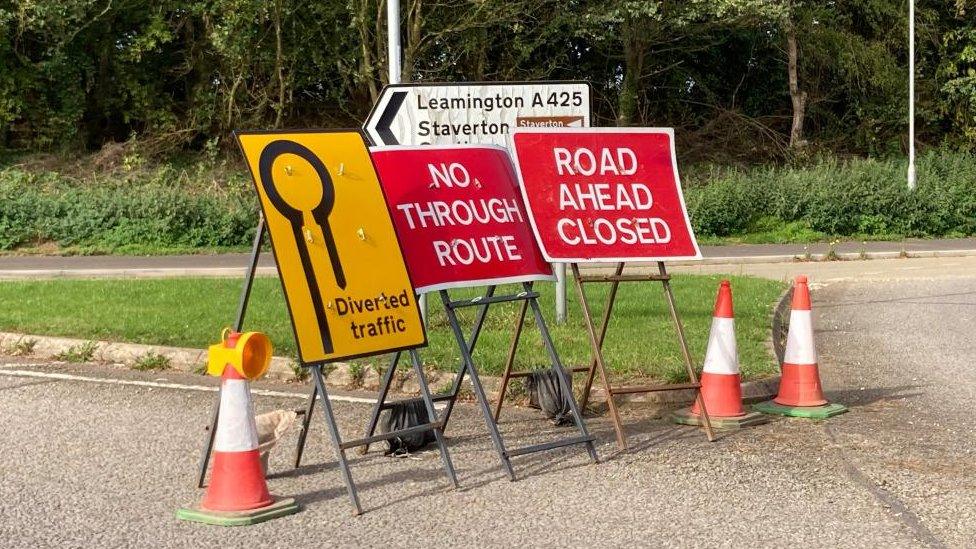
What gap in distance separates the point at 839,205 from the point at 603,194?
20200 mm

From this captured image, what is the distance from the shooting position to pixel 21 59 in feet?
103

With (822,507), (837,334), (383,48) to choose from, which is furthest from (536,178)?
(383,48)

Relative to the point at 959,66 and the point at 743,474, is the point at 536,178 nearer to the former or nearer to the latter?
the point at 743,474

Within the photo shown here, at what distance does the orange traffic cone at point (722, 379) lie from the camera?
7.74 meters

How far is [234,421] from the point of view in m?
5.77

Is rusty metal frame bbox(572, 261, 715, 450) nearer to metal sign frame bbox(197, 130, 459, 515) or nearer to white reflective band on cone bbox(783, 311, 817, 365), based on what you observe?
white reflective band on cone bbox(783, 311, 817, 365)

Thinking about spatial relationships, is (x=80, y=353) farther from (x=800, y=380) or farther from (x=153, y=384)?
(x=800, y=380)

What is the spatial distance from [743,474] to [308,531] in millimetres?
2290

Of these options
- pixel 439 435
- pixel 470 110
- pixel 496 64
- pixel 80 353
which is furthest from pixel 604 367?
pixel 496 64

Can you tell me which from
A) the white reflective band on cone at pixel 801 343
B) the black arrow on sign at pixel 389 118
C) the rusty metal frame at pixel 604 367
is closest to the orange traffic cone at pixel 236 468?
the rusty metal frame at pixel 604 367

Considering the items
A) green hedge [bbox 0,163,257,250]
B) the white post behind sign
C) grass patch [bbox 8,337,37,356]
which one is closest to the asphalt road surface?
grass patch [bbox 8,337,37,356]

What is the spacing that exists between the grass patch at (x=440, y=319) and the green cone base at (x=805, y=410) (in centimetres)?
70

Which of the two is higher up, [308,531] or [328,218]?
[328,218]

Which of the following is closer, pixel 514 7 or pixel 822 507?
pixel 822 507
